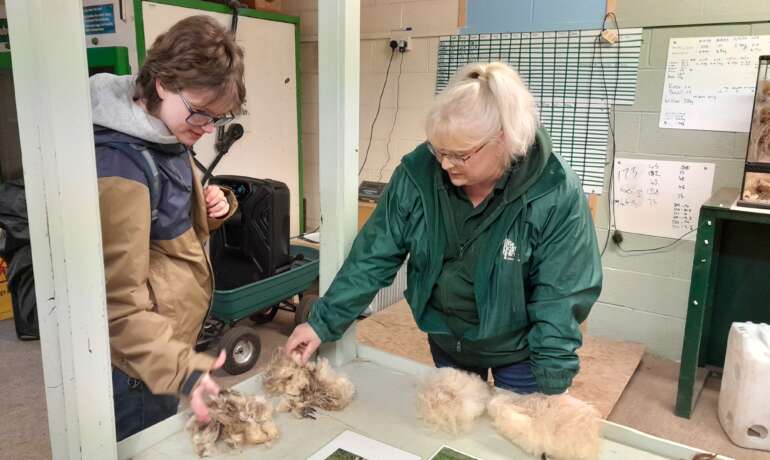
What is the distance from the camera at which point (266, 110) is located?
12.5ft

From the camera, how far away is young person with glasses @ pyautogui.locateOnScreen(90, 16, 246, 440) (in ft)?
Result: 3.31

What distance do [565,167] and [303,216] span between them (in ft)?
10.5

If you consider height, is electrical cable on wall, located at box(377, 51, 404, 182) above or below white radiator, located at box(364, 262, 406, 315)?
above

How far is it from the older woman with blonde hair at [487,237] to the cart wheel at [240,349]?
1.50 m

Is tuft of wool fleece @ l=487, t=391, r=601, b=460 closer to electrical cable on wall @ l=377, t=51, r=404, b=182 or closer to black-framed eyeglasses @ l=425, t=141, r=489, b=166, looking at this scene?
black-framed eyeglasses @ l=425, t=141, r=489, b=166

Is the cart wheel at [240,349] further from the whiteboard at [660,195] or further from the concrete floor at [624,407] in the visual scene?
the whiteboard at [660,195]

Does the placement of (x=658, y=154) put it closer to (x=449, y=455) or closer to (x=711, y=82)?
(x=711, y=82)

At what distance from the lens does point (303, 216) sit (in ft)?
14.4

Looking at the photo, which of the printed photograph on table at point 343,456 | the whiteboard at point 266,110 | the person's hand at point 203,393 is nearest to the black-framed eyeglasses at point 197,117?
the person's hand at point 203,393

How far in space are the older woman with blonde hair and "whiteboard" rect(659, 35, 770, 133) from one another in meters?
1.91

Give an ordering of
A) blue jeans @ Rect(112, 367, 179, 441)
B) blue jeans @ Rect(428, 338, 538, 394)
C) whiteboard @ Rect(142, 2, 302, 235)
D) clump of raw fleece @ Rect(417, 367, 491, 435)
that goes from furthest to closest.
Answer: whiteboard @ Rect(142, 2, 302, 235) → blue jeans @ Rect(428, 338, 538, 394) → blue jeans @ Rect(112, 367, 179, 441) → clump of raw fleece @ Rect(417, 367, 491, 435)

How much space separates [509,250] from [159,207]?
2.48 ft

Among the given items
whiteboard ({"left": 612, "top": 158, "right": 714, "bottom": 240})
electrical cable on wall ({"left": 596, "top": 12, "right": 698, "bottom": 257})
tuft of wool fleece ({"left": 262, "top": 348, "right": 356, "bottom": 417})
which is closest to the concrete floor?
electrical cable on wall ({"left": 596, "top": 12, "right": 698, "bottom": 257})

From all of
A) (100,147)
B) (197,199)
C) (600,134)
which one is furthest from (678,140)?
(100,147)
